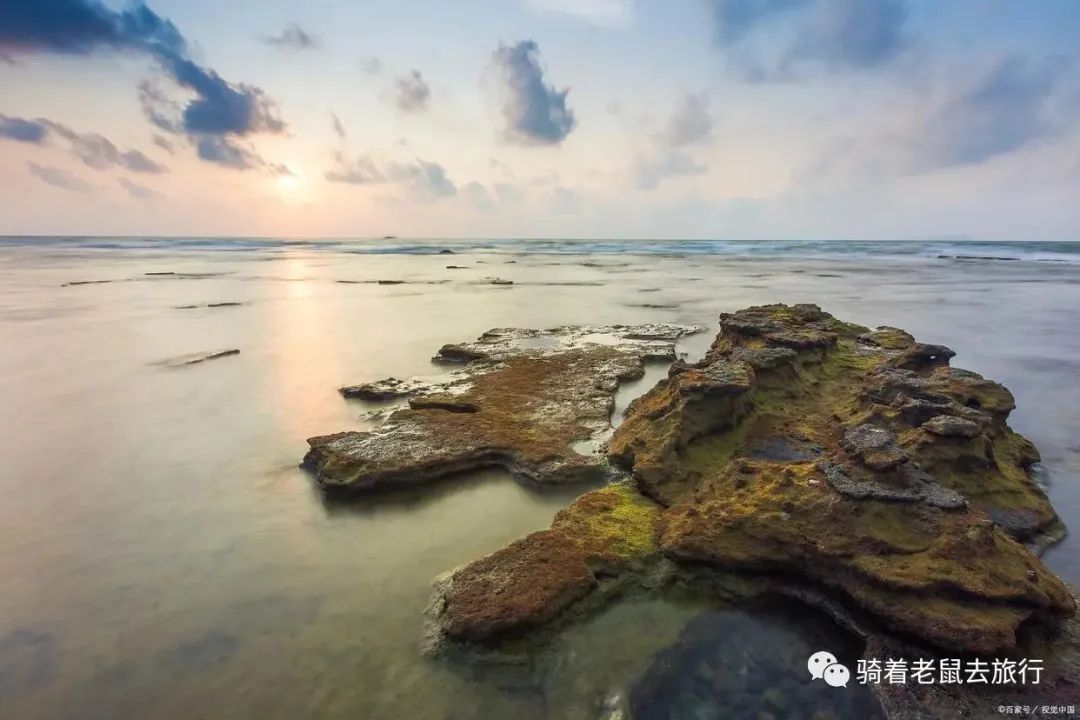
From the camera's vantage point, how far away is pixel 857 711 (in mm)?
3830

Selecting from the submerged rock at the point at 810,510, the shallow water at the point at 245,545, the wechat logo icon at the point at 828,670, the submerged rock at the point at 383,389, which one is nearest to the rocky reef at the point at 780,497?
the submerged rock at the point at 810,510

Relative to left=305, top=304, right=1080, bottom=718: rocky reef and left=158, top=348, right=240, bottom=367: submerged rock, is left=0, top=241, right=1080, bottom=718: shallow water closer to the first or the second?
left=158, top=348, right=240, bottom=367: submerged rock

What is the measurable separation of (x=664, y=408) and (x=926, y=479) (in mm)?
2974

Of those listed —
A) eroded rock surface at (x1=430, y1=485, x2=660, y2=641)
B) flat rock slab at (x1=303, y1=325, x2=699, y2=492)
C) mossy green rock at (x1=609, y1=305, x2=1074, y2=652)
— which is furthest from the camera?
flat rock slab at (x1=303, y1=325, x2=699, y2=492)

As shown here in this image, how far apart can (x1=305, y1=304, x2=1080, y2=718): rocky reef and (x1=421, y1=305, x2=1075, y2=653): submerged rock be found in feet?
0.06

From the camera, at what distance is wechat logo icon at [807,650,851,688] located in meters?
4.09

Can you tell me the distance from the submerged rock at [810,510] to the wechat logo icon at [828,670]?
477 millimetres

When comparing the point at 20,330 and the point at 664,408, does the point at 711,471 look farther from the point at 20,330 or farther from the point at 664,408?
the point at 20,330

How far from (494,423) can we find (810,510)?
465 cm

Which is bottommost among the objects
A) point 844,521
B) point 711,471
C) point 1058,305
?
point 1058,305

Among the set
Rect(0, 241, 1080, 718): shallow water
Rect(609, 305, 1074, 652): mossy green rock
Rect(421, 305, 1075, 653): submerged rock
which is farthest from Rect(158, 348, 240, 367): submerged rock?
Rect(609, 305, 1074, 652): mossy green rock

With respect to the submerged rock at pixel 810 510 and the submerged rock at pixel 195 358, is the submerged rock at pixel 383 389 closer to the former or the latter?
the submerged rock at pixel 810 510

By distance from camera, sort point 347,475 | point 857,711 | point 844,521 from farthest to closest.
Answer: point 347,475, point 844,521, point 857,711

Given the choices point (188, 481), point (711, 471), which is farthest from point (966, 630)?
point (188, 481)
